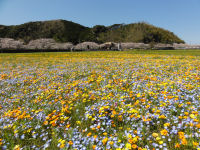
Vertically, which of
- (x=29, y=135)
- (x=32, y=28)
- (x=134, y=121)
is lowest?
(x=29, y=135)

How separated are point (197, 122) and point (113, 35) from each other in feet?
442

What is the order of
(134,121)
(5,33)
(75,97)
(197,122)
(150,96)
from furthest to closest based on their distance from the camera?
1. (5,33)
2. (75,97)
3. (150,96)
4. (134,121)
5. (197,122)

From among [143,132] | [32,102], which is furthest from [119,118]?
[32,102]

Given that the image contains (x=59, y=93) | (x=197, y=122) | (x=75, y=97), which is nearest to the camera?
(x=197, y=122)

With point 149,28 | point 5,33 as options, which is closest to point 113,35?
point 149,28

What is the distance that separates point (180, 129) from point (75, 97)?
3.09 meters

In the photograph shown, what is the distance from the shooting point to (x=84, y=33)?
14700 centimetres

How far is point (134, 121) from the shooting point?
297cm

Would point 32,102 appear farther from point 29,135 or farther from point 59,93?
point 29,135

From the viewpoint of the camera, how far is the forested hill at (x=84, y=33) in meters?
116

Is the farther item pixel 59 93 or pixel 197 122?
pixel 59 93

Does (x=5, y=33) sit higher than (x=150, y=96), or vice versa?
(x=5, y=33)

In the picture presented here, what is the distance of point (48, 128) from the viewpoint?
3115 mm

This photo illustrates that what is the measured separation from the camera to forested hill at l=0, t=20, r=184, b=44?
11581cm
